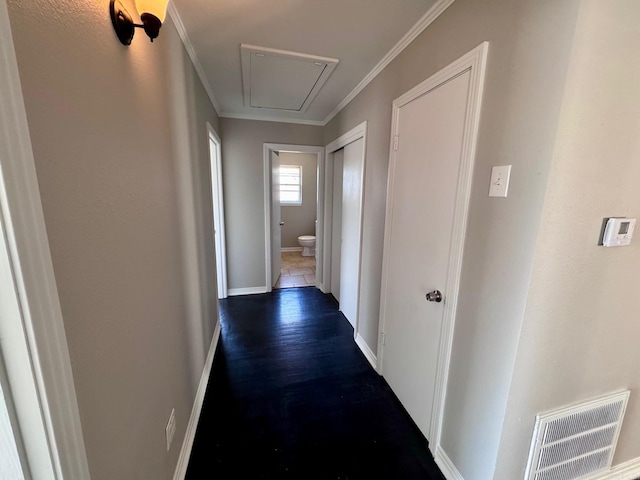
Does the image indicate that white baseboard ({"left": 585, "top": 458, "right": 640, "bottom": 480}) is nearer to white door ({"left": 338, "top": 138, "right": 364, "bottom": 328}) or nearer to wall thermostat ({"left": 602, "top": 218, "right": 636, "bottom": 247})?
wall thermostat ({"left": 602, "top": 218, "right": 636, "bottom": 247})

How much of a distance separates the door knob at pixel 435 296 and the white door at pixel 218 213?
240cm

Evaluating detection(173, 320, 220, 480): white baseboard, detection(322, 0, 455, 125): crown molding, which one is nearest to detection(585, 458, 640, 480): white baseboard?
detection(173, 320, 220, 480): white baseboard

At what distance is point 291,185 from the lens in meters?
6.06

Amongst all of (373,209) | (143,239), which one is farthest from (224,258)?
→ (143,239)

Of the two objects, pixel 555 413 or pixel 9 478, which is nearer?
pixel 9 478

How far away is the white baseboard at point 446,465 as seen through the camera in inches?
53.0

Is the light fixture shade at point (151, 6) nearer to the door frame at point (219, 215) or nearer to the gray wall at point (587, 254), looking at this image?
the gray wall at point (587, 254)

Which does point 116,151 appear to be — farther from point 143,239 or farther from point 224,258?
point 224,258

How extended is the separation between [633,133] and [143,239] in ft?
5.95

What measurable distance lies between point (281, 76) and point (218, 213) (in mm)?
1770

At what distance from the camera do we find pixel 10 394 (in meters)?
0.49

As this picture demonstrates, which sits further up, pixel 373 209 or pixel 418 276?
pixel 373 209

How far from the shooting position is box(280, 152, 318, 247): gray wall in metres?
5.97

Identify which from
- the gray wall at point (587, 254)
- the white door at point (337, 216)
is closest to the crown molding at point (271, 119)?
the white door at point (337, 216)
